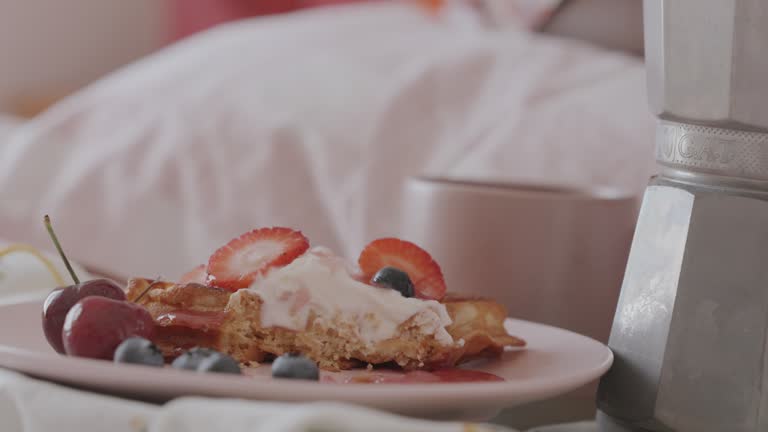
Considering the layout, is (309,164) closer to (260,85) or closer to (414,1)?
(260,85)

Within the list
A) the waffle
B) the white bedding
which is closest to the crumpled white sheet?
the waffle

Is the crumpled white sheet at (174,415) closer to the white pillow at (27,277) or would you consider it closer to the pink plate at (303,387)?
the pink plate at (303,387)

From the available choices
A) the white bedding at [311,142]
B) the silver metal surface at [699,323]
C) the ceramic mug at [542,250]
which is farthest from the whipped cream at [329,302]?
the white bedding at [311,142]

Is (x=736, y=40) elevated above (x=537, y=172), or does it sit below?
above

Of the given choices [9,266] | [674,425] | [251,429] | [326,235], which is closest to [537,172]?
[326,235]

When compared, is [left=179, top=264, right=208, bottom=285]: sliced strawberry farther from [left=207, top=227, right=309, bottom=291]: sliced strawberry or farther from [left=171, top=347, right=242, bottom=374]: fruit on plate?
[left=171, top=347, right=242, bottom=374]: fruit on plate

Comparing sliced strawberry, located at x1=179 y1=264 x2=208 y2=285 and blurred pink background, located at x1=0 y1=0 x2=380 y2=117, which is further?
→ blurred pink background, located at x1=0 y1=0 x2=380 y2=117
